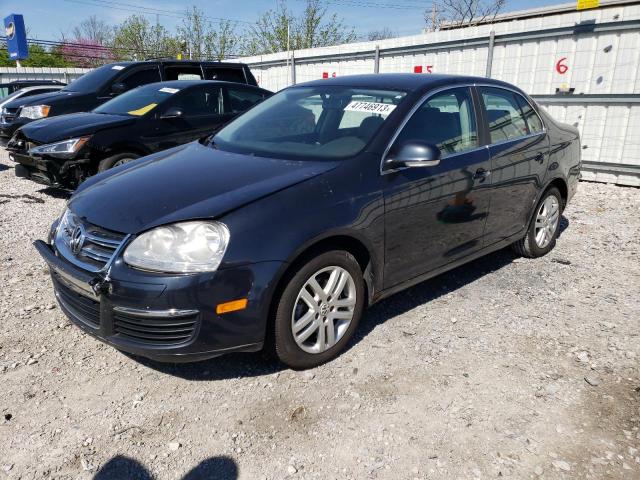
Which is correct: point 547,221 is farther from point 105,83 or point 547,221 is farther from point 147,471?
point 105,83

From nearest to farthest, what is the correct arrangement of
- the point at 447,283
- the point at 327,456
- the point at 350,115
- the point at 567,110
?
the point at 327,456, the point at 350,115, the point at 447,283, the point at 567,110

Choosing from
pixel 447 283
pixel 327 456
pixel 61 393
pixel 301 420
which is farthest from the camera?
pixel 447 283

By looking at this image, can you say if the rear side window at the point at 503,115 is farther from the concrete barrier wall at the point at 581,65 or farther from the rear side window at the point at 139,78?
the rear side window at the point at 139,78

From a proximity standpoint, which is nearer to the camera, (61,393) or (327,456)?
(327,456)

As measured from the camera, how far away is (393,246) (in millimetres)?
3250

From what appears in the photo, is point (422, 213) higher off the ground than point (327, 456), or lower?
higher

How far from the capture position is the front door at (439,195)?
3252 mm

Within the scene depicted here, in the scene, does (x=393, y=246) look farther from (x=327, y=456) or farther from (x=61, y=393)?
(x=61, y=393)

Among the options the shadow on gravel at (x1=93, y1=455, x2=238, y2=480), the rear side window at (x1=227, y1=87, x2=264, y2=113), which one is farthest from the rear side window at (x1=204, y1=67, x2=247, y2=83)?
the shadow on gravel at (x1=93, y1=455, x2=238, y2=480)

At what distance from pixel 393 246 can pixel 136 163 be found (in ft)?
6.05

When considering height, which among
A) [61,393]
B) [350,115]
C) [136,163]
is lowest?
[61,393]

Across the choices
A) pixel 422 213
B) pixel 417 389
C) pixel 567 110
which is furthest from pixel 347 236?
pixel 567 110

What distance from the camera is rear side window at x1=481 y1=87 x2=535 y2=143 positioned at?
13.3ft

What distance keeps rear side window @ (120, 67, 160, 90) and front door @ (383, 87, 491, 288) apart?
6847 millimetres
